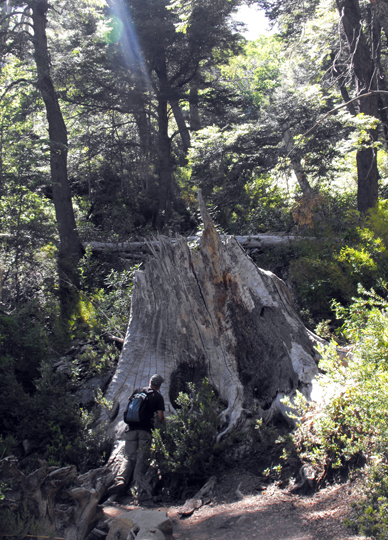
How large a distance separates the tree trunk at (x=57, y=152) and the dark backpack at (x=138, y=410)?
8.10m

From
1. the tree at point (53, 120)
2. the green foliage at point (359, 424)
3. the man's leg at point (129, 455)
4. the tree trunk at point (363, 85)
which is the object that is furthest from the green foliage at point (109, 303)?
the tree trunk at point (363, 85)

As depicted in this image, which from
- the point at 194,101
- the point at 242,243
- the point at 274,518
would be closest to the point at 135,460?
the point at 274,518

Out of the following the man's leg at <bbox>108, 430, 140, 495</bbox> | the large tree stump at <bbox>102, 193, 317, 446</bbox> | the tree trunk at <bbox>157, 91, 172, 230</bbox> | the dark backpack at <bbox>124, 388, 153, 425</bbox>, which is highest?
the tree trunk at <bbox>157, 91, 172, 230</bbox>

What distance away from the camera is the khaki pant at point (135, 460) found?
5094 mm

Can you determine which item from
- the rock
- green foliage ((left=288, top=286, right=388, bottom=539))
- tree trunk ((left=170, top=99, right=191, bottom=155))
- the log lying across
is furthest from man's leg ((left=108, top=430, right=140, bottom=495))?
tree trunk ((left=170, top=99, right=191, bottom=155))

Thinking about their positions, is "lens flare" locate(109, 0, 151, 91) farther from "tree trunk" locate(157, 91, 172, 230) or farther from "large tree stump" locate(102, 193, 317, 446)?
"large tree stump" locate(102, 193, 317, 446)

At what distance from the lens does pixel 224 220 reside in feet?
50.3

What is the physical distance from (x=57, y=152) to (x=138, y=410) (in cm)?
1063

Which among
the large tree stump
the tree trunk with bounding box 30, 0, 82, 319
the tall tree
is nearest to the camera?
the large tree stump

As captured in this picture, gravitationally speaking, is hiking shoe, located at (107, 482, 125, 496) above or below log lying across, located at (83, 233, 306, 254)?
below

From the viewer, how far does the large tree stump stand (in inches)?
239

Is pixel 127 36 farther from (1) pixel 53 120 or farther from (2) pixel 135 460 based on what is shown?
(2) pixel 135 460

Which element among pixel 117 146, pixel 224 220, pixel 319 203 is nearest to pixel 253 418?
pixel 319 203

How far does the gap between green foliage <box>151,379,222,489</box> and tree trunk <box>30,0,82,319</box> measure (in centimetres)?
856
